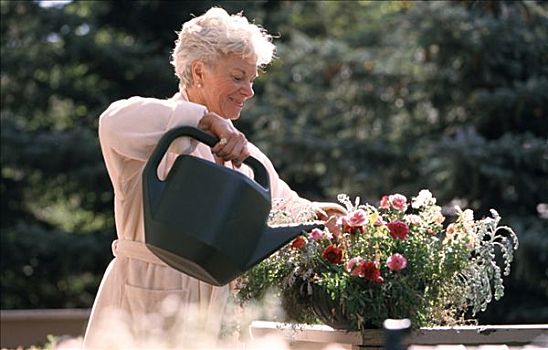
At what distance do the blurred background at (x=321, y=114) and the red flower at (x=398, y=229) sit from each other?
17.6ft

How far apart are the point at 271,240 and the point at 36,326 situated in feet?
19.5

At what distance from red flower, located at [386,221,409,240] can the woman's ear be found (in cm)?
61

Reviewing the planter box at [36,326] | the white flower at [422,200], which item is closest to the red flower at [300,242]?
the white flower at [422,200]

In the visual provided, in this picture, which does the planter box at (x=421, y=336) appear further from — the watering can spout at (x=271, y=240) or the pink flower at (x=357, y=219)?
the watering can spout at (x=271, y=240)

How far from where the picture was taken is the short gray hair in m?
3.16

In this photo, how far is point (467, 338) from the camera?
320 centimetres

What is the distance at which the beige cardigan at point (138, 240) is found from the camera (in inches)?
116

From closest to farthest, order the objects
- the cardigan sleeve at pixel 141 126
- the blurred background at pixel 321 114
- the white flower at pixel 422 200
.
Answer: the cardigan sleeve at pixel 141 126
the white flower at pixel 422 200
the blurred background at pixel 321 114

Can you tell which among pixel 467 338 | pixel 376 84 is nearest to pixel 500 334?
pixel 467 338

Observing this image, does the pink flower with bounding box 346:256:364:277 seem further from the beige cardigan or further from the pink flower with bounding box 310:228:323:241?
the beige cardigan

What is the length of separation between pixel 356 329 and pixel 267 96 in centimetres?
682

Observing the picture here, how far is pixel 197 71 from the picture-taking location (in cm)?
324

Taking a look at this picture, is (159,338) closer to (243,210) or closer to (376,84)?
(243,210)

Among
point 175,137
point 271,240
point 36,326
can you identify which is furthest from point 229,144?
point 36,326
